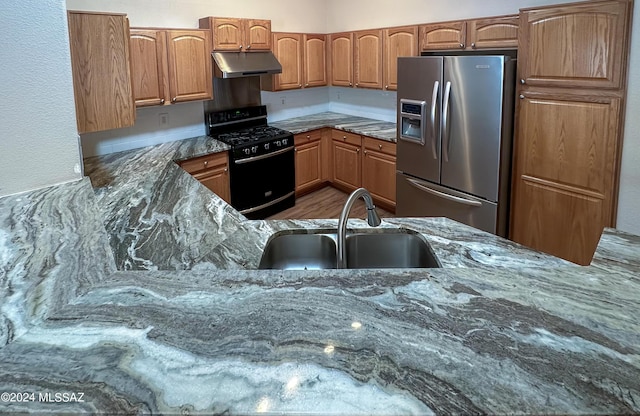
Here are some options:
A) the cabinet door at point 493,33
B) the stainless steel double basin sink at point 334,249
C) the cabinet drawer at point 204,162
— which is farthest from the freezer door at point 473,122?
the cabinet drawer at point 204,162

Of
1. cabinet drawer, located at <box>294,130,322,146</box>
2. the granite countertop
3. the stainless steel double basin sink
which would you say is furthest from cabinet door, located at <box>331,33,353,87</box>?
the granite countertop

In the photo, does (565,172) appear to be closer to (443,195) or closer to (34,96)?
(443,195)

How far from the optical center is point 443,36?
4.32 m

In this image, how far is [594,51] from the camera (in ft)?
9.43

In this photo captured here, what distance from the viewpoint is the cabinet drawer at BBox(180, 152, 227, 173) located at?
4.11 m

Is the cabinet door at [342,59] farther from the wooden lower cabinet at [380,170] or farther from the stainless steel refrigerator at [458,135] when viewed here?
the stainless steel refrigerator at [458,135]

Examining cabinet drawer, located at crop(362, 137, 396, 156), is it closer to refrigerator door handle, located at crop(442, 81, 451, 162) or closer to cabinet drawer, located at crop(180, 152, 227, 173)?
refrigerator door handle, located at crop(442, 81, 451, 162)

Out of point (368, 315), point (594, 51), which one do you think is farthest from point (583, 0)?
point (368, 315)

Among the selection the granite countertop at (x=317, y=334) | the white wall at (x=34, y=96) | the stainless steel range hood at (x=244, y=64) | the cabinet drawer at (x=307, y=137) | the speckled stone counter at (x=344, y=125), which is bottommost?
the granite countertop at (x=317, y=334)

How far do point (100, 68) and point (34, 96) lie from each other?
113cm

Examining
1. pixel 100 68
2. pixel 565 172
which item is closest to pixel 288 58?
pixel 100 68

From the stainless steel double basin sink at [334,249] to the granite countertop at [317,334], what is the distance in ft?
1.15

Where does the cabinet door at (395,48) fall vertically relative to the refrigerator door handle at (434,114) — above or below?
above

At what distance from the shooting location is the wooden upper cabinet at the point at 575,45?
2.78 meters
